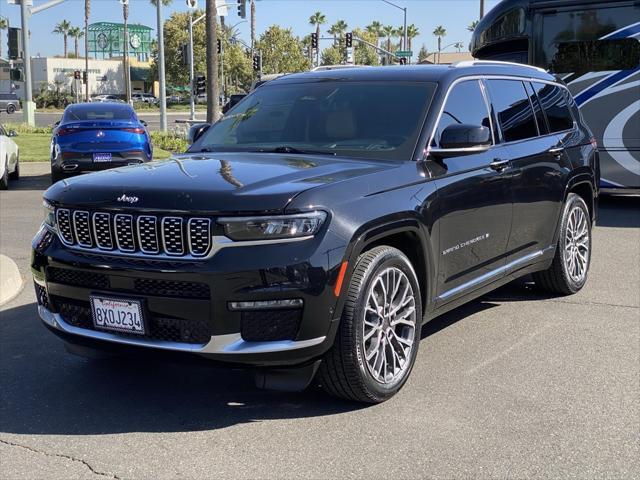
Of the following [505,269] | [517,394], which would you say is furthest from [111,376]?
[505,269]

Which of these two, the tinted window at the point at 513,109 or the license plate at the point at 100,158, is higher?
the tinted window at the point at 513,109

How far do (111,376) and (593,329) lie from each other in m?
3.58

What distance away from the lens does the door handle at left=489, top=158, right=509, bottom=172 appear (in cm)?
555

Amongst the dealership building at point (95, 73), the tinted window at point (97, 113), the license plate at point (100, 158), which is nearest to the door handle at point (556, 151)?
the license plate at point (100, 158)

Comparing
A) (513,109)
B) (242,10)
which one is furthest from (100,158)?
(242,10)

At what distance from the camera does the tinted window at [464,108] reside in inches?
207

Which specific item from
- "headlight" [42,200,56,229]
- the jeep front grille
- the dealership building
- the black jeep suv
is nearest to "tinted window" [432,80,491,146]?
the black jeep suv

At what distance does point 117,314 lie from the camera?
4094mm

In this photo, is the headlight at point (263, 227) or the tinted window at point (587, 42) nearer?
the headlight at point (263, 227)

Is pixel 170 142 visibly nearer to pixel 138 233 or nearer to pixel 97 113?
pixel 97 113

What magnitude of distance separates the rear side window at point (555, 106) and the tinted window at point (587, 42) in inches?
229

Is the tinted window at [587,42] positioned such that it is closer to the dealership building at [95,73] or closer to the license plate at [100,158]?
the license plate at [100,158]

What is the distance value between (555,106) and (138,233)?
14.4 feet

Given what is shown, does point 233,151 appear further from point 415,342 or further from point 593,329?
point 593,329
